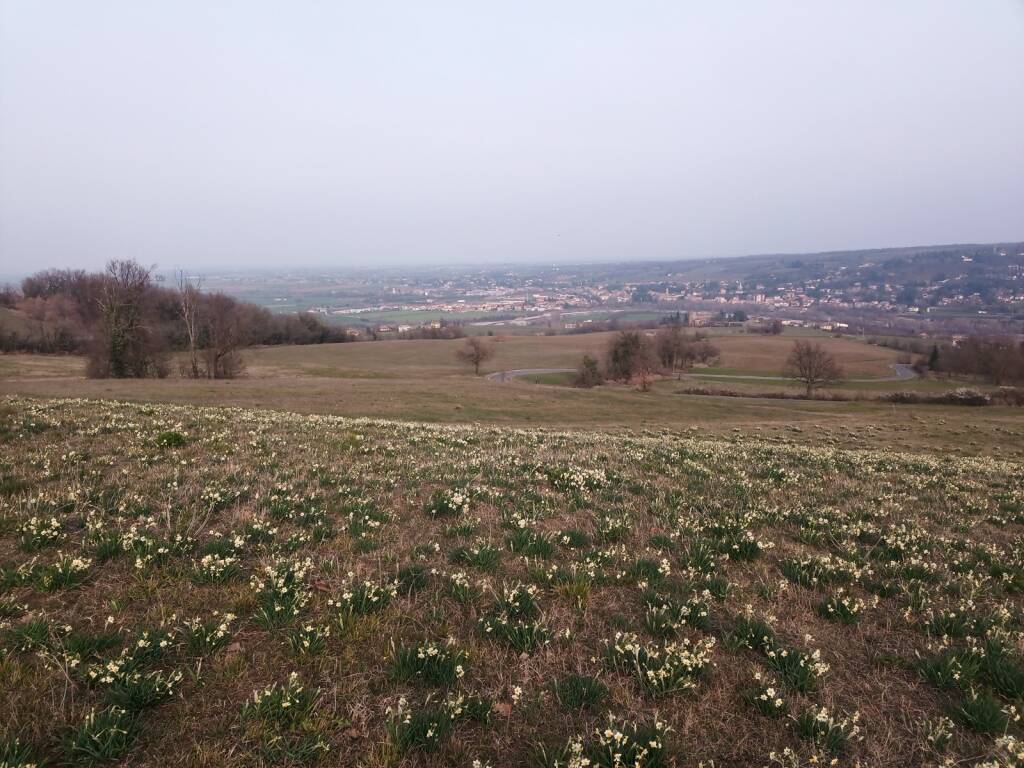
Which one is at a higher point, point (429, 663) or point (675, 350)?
point (429, 663)

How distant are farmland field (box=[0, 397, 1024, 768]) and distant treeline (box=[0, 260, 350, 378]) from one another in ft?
199

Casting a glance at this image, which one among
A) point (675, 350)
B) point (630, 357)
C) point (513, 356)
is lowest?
point (513, 356)

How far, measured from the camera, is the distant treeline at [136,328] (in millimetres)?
57500

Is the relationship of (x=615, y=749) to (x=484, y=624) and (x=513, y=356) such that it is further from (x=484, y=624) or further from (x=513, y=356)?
(x=513, y=356)

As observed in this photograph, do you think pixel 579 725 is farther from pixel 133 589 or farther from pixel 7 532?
pixel 7 532

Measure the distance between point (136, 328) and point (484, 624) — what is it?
6864 cm

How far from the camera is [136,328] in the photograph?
190 feet

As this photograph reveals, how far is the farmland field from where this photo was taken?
11.8 ft

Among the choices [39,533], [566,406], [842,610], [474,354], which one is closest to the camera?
[842,610]

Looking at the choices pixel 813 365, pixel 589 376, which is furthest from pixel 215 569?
pixel 589 376

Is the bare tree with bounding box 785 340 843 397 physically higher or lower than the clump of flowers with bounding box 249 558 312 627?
lower

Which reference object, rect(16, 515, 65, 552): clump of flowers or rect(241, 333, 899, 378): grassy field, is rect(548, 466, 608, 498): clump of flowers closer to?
rect(16, 515, 65, 552): clump of flowers

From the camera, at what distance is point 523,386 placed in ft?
197

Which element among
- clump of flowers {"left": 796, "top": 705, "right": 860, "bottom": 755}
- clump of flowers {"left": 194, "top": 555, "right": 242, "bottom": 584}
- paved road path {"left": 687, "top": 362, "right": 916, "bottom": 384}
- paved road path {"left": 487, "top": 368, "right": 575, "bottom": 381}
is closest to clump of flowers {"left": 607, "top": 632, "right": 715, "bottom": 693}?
clump of flowers {"left": 796, "top": 705, "right": 860, "bottom": 755}
